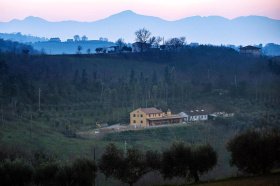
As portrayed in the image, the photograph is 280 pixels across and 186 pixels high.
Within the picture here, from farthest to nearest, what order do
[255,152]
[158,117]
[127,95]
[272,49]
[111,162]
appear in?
[272,49] < [127,95] < [158,117] < [111,162] < [255,152]

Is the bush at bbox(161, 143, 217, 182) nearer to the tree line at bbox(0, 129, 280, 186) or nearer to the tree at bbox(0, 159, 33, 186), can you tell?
the tree line at bbox(0, 129, 280, 186)

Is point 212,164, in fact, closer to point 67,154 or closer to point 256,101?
point 67,154

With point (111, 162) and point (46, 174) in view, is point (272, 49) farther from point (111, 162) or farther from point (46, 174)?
point (46, 174)

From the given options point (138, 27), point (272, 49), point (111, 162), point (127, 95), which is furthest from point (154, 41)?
point (138, 27)

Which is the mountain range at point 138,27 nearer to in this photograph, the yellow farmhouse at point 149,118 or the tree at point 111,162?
the yellow farmhouse at point 149,118

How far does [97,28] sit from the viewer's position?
620 feet

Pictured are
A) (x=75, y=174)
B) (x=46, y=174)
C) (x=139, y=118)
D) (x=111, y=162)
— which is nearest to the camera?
(x=75, y=174)

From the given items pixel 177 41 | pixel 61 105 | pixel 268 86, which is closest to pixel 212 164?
pixel 61 105

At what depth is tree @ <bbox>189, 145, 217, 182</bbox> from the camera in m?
22.0

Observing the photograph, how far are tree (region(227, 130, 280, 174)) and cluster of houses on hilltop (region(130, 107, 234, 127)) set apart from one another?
20979mm

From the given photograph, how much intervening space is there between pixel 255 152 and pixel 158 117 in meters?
22.2

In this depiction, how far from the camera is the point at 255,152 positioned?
21.5 meters

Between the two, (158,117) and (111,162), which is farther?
(158,117)

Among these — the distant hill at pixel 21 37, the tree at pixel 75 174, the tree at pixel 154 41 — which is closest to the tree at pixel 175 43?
the tree at pixel 154 41
